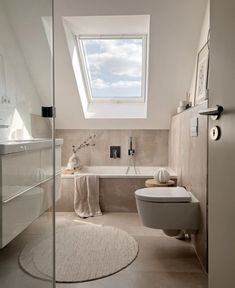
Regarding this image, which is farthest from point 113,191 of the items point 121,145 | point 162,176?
point 121,145

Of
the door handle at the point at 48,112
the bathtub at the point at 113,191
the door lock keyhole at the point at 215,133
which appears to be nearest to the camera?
the door lock keyhole at the point at 215,133

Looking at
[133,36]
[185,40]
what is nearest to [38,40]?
[133,36]

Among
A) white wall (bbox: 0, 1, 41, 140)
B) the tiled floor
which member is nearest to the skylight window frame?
white wall (bbox: 0, 1, 41, 140)

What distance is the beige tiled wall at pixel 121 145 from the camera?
4160 mm

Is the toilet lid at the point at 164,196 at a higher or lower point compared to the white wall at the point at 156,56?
lower

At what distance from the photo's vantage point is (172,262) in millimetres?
2137

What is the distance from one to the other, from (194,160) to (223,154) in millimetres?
1517

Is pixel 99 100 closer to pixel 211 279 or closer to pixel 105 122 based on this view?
pixel 105 122

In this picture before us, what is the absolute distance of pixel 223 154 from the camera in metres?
0.96

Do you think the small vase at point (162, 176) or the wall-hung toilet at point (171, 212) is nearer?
the wall-hung toilet at point (171, 212)

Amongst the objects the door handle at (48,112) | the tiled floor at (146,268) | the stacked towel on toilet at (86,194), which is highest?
the door handle at (48,112)

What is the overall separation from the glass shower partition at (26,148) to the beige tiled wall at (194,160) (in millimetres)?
1140

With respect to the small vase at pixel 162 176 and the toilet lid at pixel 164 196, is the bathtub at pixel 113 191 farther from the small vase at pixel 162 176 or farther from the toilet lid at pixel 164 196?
the toilet lid at pixel 164 196

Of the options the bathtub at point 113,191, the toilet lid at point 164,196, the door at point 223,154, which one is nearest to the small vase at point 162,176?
the bathtub at point 113,191
